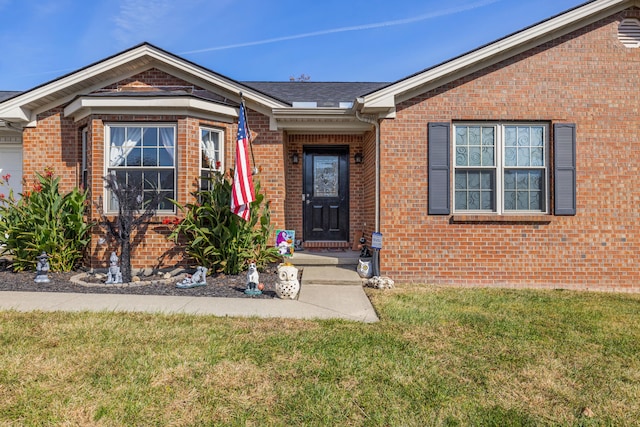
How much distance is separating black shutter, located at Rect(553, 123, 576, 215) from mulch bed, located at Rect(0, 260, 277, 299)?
4884mm

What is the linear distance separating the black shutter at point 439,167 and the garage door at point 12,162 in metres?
8.75

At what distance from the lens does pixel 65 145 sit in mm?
7621

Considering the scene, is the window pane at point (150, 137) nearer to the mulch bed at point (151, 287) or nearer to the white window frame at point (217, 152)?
the white window frame at point (217, 152)

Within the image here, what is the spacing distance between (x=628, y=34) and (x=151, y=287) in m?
8.61

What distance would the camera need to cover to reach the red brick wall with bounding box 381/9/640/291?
6.47m

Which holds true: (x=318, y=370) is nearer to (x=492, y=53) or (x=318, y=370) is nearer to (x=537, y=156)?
(x=537, y=156)

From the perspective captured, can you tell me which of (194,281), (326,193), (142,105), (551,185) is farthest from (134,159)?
(551,185)

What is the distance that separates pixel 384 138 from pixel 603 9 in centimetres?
400

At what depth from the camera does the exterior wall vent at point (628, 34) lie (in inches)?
255

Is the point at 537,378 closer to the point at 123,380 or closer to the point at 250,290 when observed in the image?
the point at 123,380

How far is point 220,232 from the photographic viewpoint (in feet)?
21.3

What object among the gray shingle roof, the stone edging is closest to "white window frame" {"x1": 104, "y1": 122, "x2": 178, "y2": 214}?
the stone edging

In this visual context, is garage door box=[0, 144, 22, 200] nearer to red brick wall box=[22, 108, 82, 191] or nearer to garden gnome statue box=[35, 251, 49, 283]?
red brick wall box=[22, 108, 82, 191]

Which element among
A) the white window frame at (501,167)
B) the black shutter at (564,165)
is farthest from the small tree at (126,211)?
the black shutter at (564,165)
